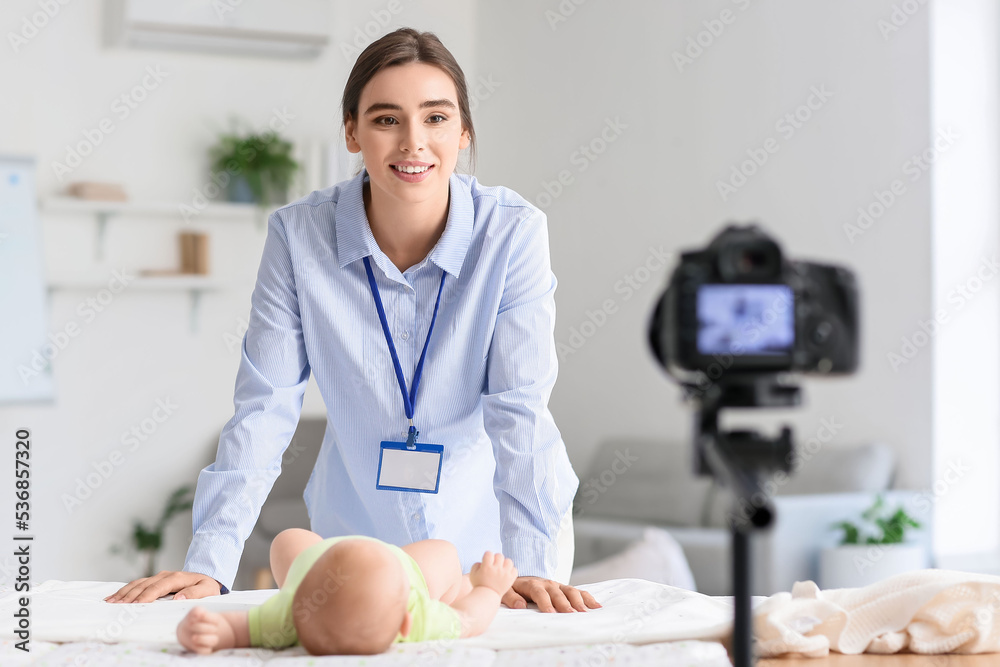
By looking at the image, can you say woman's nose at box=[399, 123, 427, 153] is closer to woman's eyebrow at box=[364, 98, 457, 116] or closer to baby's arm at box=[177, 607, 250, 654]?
woman's eyebrow at box=[364, 98, 457, 116]

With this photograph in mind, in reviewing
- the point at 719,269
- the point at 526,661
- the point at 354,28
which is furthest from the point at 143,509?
the point at 719,269

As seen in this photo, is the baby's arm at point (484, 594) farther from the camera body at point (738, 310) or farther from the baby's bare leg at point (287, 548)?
the camera body at point (738, 310)

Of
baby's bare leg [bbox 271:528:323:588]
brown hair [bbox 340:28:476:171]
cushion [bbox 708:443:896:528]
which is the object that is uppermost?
brown hair [bbox 340:28:476:171]

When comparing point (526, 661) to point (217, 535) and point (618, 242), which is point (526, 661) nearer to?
point (217, 535)

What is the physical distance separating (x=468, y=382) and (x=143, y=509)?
3.26 m

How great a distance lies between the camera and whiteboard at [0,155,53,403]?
386 centimetres

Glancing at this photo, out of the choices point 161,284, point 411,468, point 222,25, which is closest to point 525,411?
point 411,468

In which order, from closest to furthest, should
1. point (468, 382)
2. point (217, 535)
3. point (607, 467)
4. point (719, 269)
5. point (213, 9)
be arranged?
point (719, 269), point (217, 535), point (468, 382), point (213, 9), point (607, 467)

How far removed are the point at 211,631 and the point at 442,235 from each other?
0.74 m

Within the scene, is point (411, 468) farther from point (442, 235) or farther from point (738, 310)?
point (738, 310)

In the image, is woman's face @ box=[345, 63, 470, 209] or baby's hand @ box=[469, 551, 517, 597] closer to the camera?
baby's hand @ box=[469, 551, 517, 597]

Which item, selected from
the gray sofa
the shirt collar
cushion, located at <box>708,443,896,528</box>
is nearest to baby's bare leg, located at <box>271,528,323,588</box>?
the shirt collar

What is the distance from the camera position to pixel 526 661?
41.6 inches

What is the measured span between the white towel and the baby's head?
0.46 m
